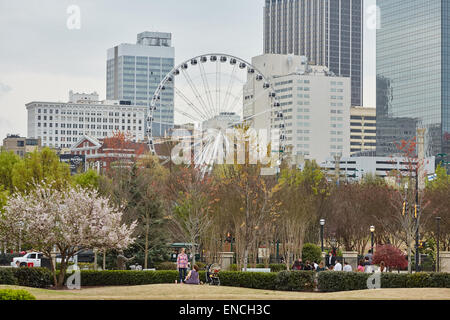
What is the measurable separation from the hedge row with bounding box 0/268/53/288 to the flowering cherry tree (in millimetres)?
435

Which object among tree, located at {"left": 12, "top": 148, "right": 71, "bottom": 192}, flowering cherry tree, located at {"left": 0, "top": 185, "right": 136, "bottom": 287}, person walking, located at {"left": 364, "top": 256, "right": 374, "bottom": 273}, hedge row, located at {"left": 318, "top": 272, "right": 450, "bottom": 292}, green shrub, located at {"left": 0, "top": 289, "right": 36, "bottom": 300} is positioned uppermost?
tree, located at {"left": 12, "top": 148, "right": 71, "bottom": 192}

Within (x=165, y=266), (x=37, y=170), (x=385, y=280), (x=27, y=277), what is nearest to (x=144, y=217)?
(x=165, y=266)

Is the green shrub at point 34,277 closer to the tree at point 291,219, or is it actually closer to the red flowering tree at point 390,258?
the tree at point 291,219

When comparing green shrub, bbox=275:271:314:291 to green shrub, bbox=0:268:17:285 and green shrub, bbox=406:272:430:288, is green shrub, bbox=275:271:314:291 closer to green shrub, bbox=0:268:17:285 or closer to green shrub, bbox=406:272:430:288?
green shrub, bbox=406:272:430:288

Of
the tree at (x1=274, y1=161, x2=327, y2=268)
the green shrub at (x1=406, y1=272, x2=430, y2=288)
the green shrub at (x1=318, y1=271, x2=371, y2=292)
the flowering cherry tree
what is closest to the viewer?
the green shrub at (x1=406, y1=272, x2=430, y2=288)

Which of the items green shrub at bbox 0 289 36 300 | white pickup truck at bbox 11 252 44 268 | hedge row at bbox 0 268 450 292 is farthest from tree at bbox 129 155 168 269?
green shrub at bbox 0 289 36 300

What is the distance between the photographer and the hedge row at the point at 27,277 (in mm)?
39031

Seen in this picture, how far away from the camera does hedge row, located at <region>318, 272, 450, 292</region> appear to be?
37.8 m

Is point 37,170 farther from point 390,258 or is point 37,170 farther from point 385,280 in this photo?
point 385,280

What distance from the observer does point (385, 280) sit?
128 ft
